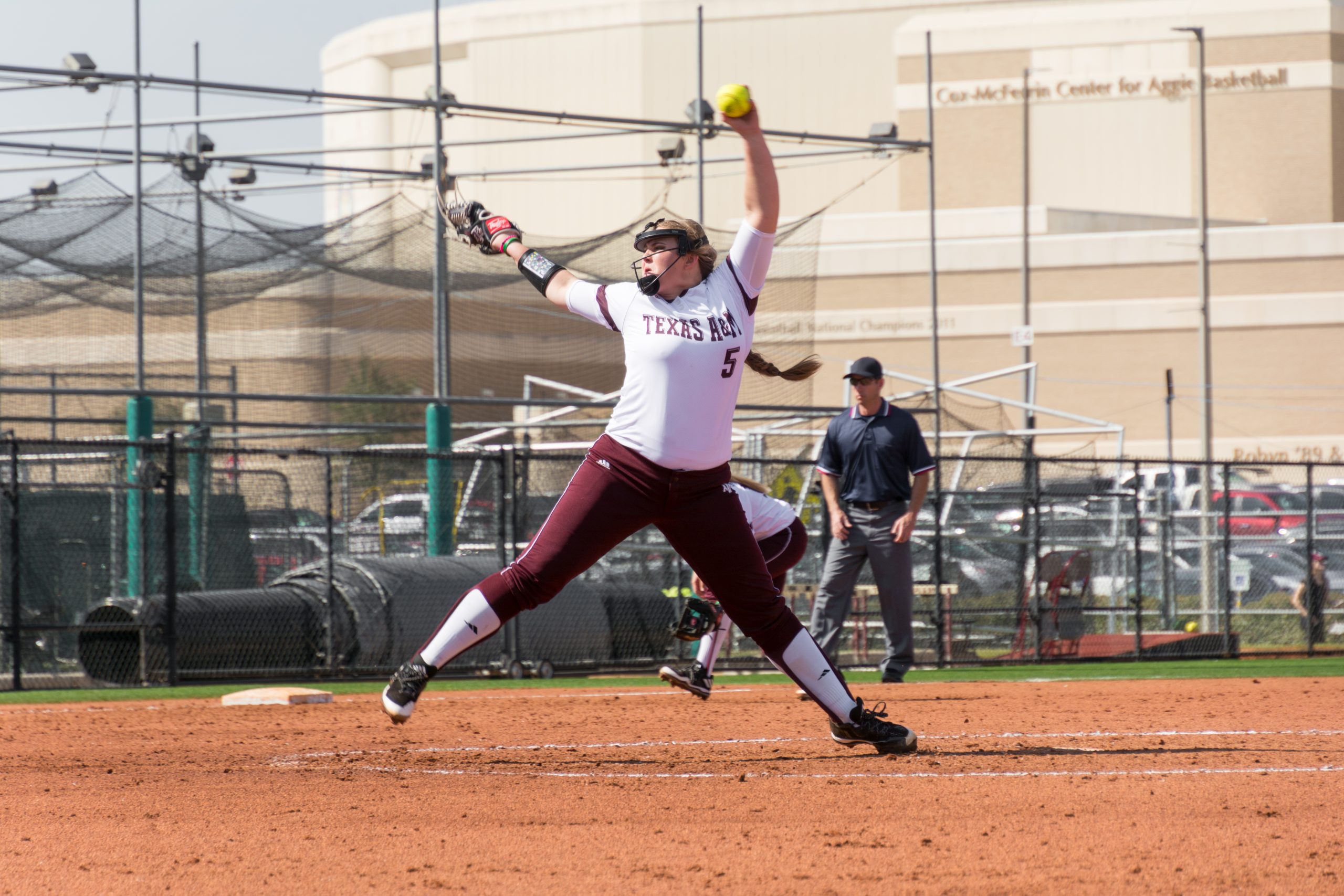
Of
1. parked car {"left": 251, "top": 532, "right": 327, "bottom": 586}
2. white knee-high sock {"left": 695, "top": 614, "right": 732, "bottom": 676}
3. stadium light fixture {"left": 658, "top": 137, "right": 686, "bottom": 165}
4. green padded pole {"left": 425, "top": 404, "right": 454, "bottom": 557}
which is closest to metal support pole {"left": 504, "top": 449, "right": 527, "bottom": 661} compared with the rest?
green padded pole {"left": 425, "top": 404, "right": 454, "bottom": 557}

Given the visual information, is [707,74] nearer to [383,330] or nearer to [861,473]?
[383,330]

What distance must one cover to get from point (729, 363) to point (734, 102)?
0.90 m

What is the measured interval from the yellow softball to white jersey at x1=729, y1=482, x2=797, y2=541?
10.3 ft

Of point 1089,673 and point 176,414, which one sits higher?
point 176,414

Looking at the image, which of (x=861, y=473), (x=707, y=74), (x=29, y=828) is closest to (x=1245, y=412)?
(x=707, y=74)

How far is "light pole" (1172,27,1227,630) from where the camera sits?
19.4 meters

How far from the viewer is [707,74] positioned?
72.3 meters

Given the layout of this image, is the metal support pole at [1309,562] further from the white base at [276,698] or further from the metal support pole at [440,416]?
the white base at [276,698]

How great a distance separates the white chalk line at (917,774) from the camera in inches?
220

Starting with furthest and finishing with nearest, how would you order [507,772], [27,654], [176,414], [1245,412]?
[1245,412] < [176,414] < [27,654] < [507,772]

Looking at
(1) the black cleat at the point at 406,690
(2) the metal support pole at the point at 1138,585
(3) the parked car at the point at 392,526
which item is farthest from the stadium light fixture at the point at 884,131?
(1) the black cleat at the point at 406,690

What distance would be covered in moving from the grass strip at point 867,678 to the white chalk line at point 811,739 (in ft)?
14.3

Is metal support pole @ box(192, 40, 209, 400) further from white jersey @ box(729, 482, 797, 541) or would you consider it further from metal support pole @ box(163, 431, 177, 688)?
white jersey @ box(729, 482, 797, 541)

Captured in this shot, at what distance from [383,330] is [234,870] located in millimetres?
13941
